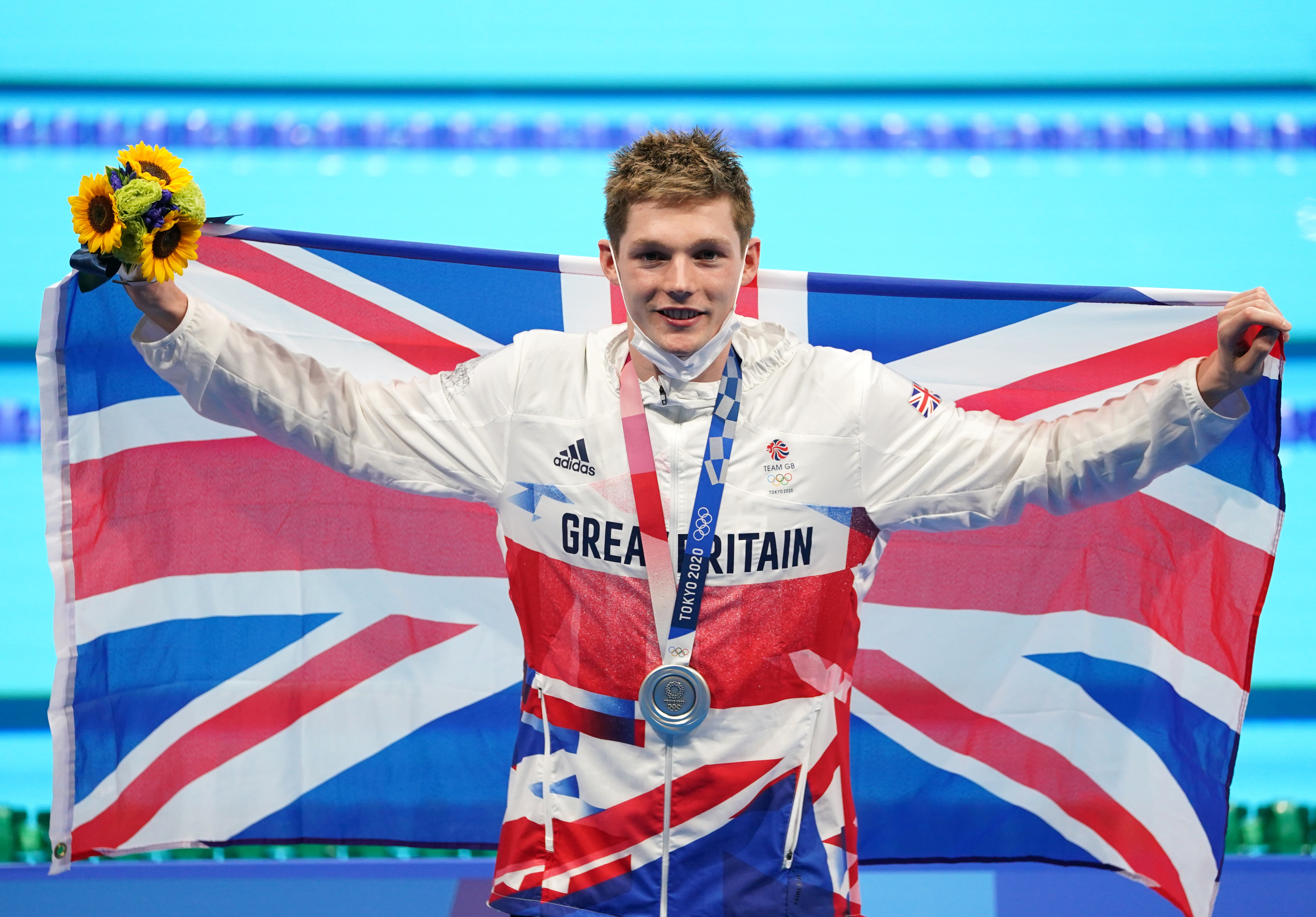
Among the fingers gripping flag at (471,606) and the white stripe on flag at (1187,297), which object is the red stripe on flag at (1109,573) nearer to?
the fingers gripping flag at (471,606)

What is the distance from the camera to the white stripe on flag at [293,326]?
2.18 meters

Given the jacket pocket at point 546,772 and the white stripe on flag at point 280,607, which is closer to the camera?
the jacket pocket at point 546,772

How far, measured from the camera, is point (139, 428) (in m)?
2.22

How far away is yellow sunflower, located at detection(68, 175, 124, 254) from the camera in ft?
5.28

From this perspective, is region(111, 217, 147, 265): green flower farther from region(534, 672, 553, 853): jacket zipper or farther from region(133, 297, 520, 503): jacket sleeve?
region(534, 672, 553, 853): jacket zipper

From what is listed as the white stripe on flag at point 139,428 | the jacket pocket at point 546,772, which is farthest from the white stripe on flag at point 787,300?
the white stripe on flag at point 139,428

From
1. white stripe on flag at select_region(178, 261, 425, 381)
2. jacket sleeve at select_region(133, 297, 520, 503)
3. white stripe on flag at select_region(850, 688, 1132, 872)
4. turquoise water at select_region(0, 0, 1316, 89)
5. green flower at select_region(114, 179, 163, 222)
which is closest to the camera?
green flower at select_region(114, 179, 163, 222)

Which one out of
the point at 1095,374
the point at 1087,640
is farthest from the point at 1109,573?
the point at 1095,374

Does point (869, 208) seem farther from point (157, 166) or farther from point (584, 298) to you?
point (157, 166)

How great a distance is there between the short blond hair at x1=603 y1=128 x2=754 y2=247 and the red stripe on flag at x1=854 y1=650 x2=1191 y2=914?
106 cm

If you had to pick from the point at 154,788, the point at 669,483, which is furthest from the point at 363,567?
the point at 669,483

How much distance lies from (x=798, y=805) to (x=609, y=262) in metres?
0.87

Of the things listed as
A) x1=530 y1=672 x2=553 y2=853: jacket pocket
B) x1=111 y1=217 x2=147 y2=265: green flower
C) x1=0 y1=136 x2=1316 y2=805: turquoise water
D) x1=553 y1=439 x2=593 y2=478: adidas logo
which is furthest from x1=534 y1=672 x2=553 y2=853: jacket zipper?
x1=0 y1=136 x2=1316 y2=805: turquoise water

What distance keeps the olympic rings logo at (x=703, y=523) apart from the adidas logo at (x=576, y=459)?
0.17 m
